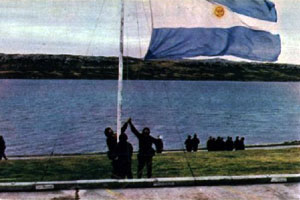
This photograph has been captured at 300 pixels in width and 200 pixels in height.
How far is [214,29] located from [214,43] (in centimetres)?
32

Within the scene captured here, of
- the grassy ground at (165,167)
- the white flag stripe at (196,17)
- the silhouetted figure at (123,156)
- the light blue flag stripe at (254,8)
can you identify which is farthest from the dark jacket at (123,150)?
the light blue flag stripe at (254,8)

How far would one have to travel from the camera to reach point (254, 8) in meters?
10.5

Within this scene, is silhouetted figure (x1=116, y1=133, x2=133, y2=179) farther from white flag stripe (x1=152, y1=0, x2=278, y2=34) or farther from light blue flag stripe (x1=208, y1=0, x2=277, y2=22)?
light blue flag stripe (x1=208, y1=0, x2=277, y2=22)

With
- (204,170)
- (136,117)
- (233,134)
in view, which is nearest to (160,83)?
(136,117)

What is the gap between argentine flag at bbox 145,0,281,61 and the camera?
10422 millimetres

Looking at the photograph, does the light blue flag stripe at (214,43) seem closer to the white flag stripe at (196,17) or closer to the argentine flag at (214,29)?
the argentine flag at (214,29)

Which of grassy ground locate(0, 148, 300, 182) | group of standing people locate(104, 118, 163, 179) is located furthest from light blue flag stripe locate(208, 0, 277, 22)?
grassy ground locate(0, 148, 300, 182)

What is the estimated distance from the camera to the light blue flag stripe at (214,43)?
10.4 meters

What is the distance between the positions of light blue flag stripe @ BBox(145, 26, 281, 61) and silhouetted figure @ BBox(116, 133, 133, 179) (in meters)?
1.96

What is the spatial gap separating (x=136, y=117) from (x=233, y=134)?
16.8 meters

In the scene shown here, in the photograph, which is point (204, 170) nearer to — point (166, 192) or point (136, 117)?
point (166, 192)

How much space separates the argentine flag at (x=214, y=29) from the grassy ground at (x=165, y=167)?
292 centimetres

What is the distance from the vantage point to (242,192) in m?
9.12

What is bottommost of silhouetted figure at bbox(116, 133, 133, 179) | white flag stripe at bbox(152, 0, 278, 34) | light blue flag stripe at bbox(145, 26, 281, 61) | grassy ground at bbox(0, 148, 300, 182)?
grassy ground at bbox(0, 148, 300, 182)
